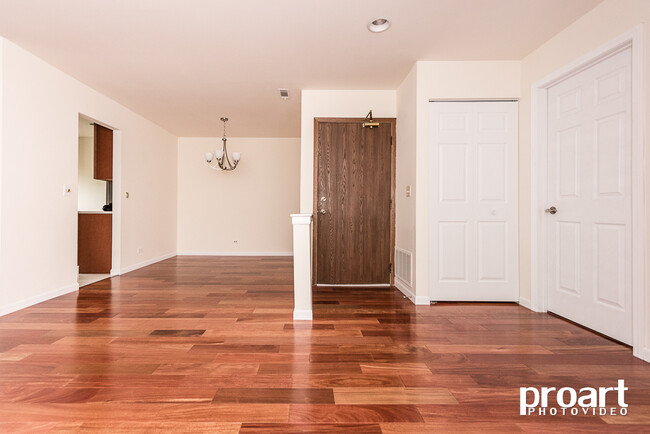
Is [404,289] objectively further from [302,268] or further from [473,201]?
[302,268]

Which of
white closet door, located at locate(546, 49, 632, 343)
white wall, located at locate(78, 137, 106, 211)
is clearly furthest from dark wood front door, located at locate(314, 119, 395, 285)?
white wall, located at locate(78, 137, 106, 211)

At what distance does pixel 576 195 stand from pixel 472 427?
2.28 meters

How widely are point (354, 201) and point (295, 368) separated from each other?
8.93 feet

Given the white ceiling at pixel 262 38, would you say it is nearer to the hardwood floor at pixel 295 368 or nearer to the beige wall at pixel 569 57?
the beige wall at pixel 569 57

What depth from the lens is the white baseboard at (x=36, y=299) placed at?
318 cm

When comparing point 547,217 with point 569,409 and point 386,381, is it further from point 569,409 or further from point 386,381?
point 386,381

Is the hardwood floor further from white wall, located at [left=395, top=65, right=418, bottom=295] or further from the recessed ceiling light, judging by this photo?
the recessed ceiling light

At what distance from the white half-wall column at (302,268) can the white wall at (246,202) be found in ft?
15.0

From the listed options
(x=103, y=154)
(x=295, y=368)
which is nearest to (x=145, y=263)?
(x=103, y=154)

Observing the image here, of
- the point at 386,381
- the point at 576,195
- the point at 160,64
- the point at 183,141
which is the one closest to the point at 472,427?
the point at 386,381

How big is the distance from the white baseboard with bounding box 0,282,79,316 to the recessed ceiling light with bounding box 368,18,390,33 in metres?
3.96

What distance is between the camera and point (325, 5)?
8.79ft

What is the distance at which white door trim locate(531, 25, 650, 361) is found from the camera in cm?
225

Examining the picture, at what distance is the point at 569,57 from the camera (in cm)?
294
